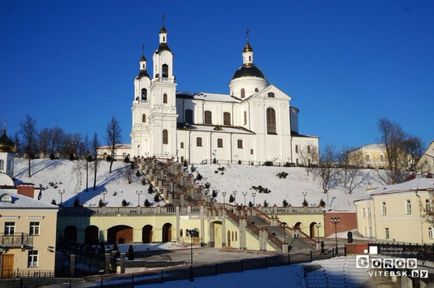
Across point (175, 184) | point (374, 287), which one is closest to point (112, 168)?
point (175, 184)

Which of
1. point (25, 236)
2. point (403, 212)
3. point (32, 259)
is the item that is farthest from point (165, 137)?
point (32, 259)

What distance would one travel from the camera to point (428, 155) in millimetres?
81875

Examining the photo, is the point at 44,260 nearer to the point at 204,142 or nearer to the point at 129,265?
the point at 129,265

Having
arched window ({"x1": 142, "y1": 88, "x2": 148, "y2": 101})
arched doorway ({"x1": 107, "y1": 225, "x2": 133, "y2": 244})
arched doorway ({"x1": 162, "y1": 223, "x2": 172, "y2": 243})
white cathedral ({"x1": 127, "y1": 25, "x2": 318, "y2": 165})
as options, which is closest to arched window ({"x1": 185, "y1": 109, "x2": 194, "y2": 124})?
white cathedral ({"x1": 127, "y1": 25, "x2": 318, "y2": 165})

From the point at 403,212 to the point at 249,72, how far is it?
56501mm

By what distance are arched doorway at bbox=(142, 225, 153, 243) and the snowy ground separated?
16.5ft

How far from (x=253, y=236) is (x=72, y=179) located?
1226 inches

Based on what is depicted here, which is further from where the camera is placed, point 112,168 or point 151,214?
point 112,168

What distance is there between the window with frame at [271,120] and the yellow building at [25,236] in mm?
56161

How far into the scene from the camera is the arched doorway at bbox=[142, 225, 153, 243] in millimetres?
50812

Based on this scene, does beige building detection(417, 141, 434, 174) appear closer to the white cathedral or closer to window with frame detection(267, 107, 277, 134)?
the white cathedral

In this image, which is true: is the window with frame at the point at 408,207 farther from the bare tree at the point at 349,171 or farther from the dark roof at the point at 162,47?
the dark roof at the point at 162,47

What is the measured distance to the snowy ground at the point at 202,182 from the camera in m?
57.8

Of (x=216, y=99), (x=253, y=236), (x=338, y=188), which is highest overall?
(x=216, y=99)
